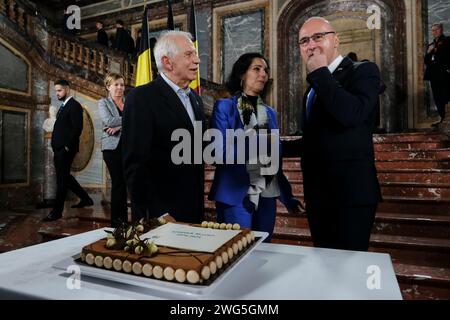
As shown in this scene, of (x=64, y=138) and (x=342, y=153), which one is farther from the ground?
(x=64, y=138)

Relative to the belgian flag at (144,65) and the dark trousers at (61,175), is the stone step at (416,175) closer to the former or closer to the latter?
the belgian flag at (144,65)

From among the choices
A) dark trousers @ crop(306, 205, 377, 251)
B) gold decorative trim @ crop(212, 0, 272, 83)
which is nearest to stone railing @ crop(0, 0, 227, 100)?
gold decorative trim @ crop(212, 0, 272, 83)

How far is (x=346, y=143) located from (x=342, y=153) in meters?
0.04

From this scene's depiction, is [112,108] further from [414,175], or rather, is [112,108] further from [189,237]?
[414,175]

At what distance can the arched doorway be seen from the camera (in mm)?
7465

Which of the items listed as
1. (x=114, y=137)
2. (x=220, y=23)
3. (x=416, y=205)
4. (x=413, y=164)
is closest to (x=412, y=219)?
(x=416, y=205)

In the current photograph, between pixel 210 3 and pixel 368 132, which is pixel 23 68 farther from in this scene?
pixel 368 132

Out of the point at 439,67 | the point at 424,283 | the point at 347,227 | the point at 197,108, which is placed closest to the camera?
the point at 347,227

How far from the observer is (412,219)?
2900 millimetres

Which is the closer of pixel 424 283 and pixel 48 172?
pixel 424 283

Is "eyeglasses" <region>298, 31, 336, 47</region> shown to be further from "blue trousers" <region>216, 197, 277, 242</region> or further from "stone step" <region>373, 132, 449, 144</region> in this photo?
"stone step" <region>373, 132, 449, 144</region>

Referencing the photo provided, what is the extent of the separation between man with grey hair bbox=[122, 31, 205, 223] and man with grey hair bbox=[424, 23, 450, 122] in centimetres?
629

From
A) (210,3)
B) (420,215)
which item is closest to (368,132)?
(420,215)
